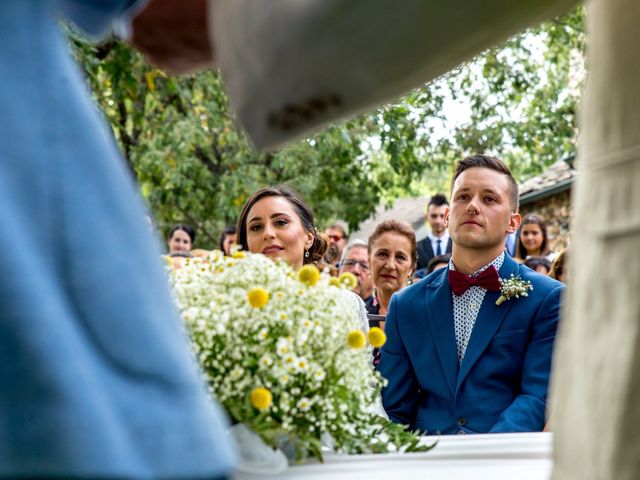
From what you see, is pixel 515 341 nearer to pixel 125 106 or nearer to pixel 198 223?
pixel 125 106

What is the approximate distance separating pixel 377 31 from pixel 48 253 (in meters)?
0.41

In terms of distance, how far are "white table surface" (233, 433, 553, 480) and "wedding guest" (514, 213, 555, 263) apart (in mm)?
7572

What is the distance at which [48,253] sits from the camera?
97cm

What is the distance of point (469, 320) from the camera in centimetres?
409

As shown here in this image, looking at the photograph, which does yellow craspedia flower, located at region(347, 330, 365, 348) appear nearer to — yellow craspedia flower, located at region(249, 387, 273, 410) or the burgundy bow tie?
yellow craspedia flower, located at region(249, 387, 273, 410)

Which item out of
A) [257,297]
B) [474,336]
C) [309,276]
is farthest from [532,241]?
[257,297]

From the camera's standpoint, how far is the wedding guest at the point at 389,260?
7.02 m

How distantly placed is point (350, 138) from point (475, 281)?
22.7ft

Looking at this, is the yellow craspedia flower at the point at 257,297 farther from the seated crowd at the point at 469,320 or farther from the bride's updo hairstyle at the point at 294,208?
the bride's updo hairstyle at the point at 294,208

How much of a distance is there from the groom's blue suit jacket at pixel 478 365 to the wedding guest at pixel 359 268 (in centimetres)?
415

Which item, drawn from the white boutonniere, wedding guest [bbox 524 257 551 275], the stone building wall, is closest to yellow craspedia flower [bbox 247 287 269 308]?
the white boutonniere

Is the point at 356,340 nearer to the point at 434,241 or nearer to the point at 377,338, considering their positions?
the point at 377,338

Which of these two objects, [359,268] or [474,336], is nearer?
[474,336]

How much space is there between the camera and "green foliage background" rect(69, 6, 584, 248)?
11078mm
